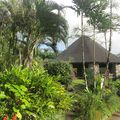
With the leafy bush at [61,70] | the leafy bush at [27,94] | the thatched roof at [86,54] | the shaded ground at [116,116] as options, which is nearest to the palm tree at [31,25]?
the leafy bush at [61,70]

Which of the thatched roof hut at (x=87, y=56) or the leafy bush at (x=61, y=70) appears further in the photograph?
the thatched roof hut at (x=87, y=56)

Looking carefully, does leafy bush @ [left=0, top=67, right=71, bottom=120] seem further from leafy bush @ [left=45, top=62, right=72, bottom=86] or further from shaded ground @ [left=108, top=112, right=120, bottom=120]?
leafy bush @ [left=45, top=62, right=72, bottom=86]

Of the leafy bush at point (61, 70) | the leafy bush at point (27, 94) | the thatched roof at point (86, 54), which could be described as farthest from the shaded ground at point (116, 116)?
the thatched roof at point (86, 54)

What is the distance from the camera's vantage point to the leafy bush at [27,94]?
28.2 feet

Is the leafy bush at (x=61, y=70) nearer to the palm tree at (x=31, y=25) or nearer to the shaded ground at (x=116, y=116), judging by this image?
the palm tree at (x=31, y=25)

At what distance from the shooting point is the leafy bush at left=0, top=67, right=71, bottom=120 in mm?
8609

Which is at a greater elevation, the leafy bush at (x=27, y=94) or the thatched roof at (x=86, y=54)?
the thatched roof at (x=86, y=54)

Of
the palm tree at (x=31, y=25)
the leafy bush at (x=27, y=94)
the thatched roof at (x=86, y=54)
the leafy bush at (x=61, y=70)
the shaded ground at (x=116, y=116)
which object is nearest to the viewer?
the leafy bush at (x=27, y=94)

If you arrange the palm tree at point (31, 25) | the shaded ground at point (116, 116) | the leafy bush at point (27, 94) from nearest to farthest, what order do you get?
1. the leafy bush at point (27, 94)
2. the shaded ground at point (116, 116)
3. the palm tree at point (31, 25)

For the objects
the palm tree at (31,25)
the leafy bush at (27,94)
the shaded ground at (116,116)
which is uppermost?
the palm tree at (31,25)

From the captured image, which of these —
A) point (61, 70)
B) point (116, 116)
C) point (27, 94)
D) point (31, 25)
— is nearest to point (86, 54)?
point (61, 70)

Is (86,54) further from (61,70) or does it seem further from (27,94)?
(27,94)

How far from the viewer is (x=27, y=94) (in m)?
8.75

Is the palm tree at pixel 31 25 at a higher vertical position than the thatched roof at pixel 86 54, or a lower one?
higher
